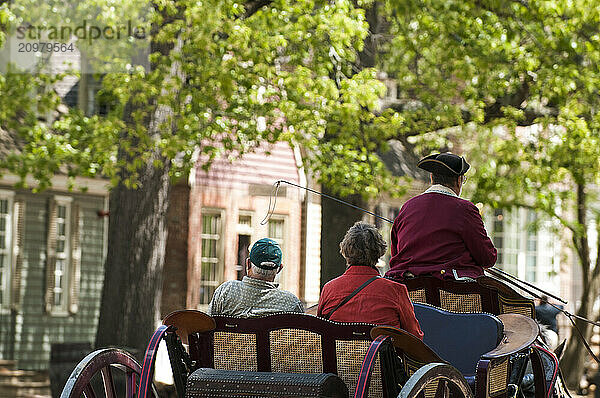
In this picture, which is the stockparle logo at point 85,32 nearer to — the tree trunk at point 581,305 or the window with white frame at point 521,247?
the tree trunk at point 581,305

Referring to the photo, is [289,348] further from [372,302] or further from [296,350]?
[372,302]

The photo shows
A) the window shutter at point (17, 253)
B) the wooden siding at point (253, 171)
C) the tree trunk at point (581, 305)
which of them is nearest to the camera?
the tree trunk at point (581, 305)

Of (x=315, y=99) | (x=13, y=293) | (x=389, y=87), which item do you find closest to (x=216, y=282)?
(x=13, y=293)

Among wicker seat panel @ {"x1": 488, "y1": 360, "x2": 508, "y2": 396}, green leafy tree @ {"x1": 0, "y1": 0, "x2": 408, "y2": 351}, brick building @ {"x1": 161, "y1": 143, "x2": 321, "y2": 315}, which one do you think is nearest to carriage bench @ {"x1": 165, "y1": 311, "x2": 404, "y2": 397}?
wicker seat panel @ {"x1": 488, "y1": 360, "x2": 508, "y2": 396}

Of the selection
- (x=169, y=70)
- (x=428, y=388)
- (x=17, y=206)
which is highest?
(x=169, y=70)

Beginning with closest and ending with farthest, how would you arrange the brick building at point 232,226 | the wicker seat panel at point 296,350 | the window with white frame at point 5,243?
the wicker seat panel at point 296,350, the window with white frame at point 5,243, the brick building at point 232,226

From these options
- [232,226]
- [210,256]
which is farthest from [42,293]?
[232,226]

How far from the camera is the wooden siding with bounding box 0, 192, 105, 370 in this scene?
21281mm

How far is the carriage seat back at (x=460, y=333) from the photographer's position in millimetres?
7656

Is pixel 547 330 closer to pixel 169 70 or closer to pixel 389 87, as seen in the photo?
pixel 169 70

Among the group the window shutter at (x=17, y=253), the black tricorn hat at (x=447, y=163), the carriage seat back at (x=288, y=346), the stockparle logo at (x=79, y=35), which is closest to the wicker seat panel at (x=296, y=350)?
the carriage seat back at (x=288, y=346)

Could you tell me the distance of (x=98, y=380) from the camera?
15602mm

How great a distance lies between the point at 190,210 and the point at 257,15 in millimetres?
7038

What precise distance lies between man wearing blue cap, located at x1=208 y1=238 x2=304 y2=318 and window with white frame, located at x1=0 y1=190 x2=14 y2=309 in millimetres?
14395
